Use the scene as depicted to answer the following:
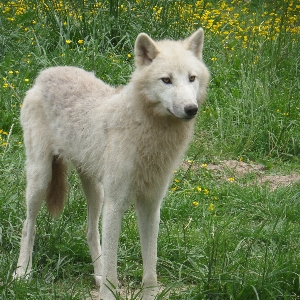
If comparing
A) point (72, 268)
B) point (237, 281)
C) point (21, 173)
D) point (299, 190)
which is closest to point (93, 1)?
point (21, 173)

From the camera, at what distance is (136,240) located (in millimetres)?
5746

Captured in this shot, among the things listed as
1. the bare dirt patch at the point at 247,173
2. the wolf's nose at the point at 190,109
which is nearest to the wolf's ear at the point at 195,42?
the wolf's nose at the point at 190,109

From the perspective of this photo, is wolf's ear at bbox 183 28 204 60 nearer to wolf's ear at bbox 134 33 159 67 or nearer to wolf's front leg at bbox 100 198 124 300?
wolf's ear at bbox 134 33 159 67

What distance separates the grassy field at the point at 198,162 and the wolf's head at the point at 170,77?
3.13 ft

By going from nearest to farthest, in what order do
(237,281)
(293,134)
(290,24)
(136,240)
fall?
1. (237,281)
2. (136,240)
3. (293,134)
4. (290,24)

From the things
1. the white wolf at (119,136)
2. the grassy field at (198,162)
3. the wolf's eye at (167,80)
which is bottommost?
the grassy field at (198,162)

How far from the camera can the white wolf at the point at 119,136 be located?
4.64 meters

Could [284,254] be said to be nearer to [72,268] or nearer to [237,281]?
[237,281]

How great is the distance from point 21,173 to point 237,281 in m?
2.70

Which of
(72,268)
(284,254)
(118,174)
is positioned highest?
(118,174)

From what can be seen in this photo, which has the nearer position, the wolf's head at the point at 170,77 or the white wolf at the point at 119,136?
the wolf's head at the point at 170,77

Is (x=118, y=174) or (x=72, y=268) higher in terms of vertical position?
(x=118, y=174)

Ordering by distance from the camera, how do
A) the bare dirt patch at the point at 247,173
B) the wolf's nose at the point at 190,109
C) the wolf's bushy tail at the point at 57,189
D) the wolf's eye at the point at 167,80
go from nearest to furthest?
the wolf's nose at the point at 190,109 < the wolf's eye at the point at 167,80 < the wolf's bushy tail at the point at 57,189 < the bare dirt patch at the point at 247,173

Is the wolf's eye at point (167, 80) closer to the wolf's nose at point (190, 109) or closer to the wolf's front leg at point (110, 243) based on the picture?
the wolf's nose at point (190, 109)
